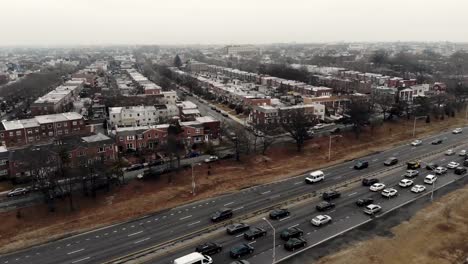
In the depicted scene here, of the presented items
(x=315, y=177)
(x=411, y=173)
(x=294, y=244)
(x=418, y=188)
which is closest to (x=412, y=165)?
(x=411, y=173)

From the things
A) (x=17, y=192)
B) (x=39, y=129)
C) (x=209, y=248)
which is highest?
(x=39, y=129)

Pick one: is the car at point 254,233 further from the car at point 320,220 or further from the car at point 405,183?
the car at point 405,183

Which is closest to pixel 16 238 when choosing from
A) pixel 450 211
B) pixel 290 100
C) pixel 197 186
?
pixel 197 186

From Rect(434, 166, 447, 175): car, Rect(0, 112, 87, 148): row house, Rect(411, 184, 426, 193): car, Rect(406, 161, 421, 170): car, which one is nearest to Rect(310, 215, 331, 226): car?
Rect(411, 184, 426, 193): car

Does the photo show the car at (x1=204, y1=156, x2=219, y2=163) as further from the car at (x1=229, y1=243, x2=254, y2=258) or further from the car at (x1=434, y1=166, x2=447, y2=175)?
the car at (x1=434, y1=166, x2=447, y2=175)

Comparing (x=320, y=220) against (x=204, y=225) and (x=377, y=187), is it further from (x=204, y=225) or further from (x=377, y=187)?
(x=377, y=187)

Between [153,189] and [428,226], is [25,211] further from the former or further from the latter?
[428,226]
